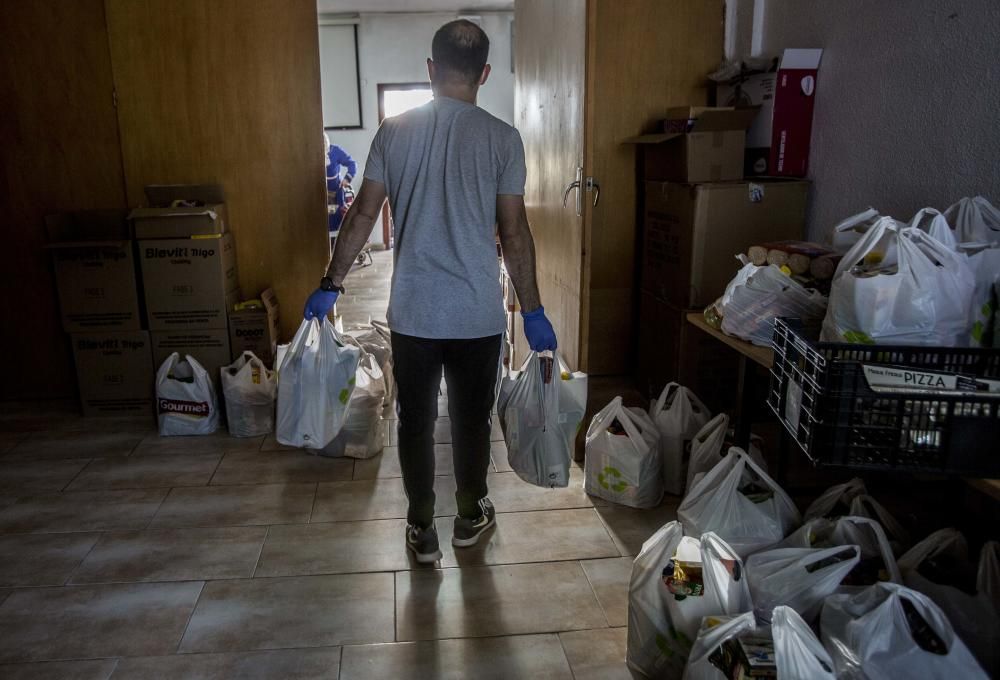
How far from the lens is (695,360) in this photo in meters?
2.88

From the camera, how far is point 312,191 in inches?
129

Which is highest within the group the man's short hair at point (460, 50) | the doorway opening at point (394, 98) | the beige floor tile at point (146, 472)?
the doorway opening at point (394, 98)

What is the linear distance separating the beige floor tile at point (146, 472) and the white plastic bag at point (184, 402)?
221 mm

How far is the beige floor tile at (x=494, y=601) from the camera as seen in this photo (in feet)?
5.75

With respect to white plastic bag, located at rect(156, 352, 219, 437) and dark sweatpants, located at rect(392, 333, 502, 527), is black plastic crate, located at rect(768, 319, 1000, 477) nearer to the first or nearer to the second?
dark sweatpants, located at rect(392, 333, 502, 527)

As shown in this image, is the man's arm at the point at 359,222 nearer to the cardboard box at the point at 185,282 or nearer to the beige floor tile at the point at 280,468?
the beige floor tile at the point at 280,468

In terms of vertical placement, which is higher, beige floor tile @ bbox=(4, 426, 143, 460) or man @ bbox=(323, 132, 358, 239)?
man @ bbox=(323, 132, 358, 239)

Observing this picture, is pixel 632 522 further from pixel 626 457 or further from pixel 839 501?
pixel 839 501

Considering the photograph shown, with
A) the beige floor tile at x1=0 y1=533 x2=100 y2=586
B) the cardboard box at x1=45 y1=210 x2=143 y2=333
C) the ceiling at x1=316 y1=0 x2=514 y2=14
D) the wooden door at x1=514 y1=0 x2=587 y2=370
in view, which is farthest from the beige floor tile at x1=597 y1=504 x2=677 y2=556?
the ceiling at x1=316 y1=0 x2=514 y2=14

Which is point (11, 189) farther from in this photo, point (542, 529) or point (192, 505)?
point (542, 529)

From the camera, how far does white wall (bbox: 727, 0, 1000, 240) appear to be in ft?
5.87

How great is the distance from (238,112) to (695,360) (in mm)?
2206

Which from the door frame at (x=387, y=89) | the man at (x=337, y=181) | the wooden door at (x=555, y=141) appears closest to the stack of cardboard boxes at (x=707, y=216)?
the wooden door at (x=555, y=141)

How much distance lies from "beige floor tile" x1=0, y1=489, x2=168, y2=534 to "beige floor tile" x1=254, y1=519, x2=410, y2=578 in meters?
0.49
